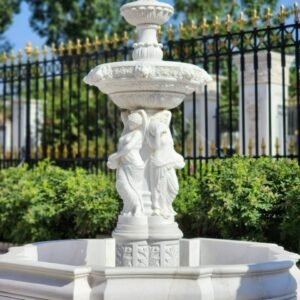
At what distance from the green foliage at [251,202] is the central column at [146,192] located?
170 centimetres

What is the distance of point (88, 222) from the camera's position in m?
8.40

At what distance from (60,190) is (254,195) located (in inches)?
115

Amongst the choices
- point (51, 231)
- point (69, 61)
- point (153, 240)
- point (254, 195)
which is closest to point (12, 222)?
point (51, 231)

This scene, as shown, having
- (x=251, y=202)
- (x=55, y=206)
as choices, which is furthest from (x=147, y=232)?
(x=55, y=206)

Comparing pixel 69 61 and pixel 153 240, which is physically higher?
pixel 69 61

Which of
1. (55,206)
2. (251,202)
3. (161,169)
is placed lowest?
(55,206)

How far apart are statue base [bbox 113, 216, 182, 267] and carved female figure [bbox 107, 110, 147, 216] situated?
10cm

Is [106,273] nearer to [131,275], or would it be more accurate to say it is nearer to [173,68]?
[131,275]

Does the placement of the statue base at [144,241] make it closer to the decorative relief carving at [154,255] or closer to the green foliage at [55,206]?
the decorative relief carving at [154,255]

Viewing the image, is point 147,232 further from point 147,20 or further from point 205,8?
point 205,8

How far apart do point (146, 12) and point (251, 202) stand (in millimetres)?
2438

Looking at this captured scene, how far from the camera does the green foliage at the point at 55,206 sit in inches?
329

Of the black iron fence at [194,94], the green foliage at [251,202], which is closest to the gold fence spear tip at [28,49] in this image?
the black iron fence at [194,94]

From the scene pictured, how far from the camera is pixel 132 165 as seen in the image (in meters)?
5.45
